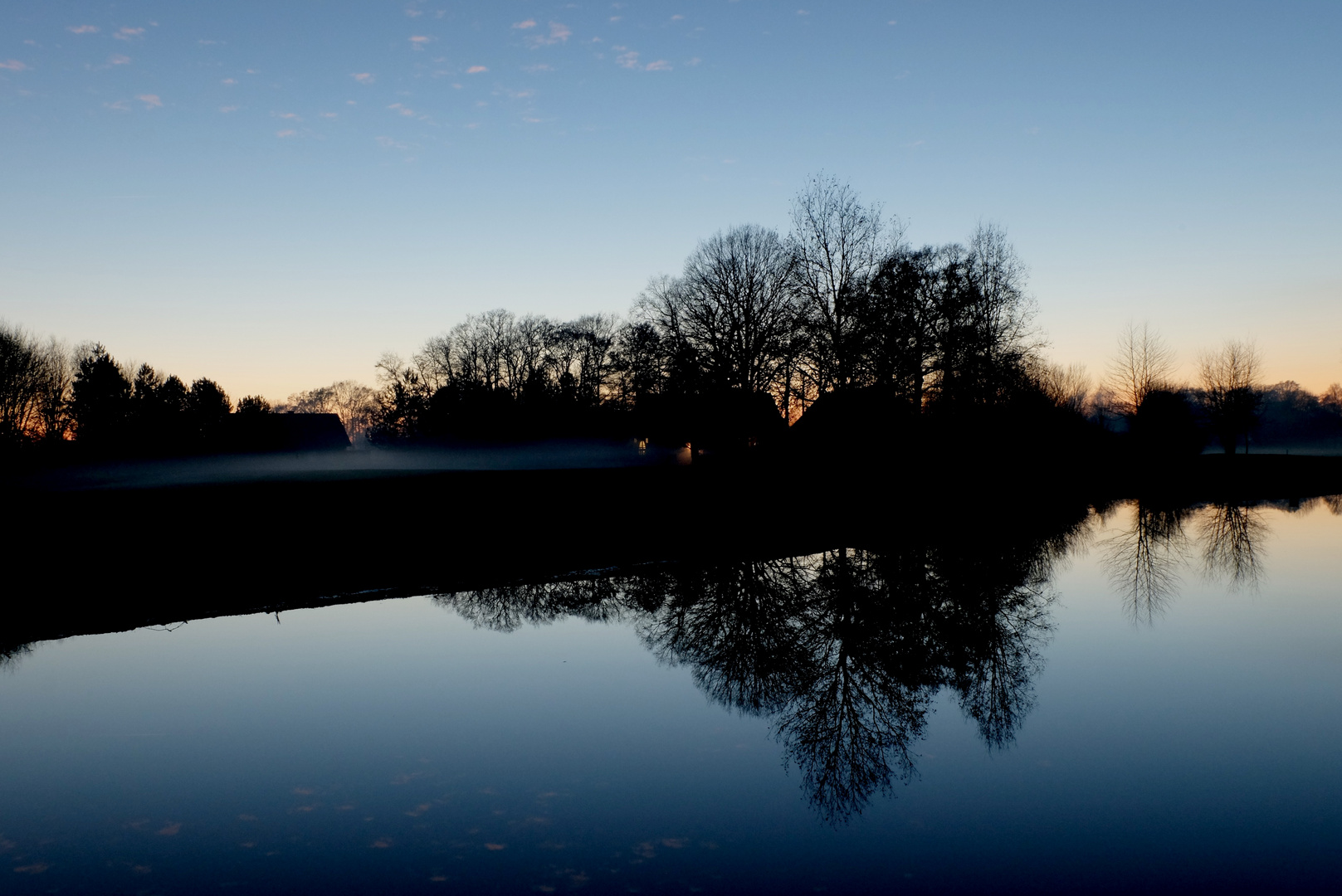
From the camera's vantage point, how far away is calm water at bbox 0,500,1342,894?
6117 millimetres

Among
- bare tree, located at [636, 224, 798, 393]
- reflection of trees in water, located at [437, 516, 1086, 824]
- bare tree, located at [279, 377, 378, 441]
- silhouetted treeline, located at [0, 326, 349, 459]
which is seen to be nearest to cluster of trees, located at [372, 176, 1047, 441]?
bare tree, located at [636, 224, 798, 393]

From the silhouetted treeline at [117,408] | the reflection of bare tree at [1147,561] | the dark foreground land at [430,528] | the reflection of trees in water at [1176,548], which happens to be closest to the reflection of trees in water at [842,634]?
the reflection of bare tree at [1147,561]

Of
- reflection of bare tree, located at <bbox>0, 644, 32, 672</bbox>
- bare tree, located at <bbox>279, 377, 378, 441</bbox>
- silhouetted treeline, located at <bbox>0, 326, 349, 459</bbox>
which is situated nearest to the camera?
reflection of bare tree, located at <bbox>0, 644, 32, 672</bbox>

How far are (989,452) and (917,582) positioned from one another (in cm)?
2502

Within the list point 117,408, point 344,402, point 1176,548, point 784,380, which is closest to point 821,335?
point 784,380

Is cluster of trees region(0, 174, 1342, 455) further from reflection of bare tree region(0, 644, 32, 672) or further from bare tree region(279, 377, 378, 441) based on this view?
bare tree region(279, 377, 378, 441)

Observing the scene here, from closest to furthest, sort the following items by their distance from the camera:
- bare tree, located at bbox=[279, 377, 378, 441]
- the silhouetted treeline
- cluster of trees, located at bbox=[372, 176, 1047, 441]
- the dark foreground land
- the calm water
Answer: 1. the calm water
2. the dark foreground land
3. cluster of trees, located at bbox=[372, 176, 1047, 441]
4. the silhouetted treeline
5. bare tree, located at bbox=[279, 377, 378, 441]

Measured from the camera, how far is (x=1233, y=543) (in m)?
25.1

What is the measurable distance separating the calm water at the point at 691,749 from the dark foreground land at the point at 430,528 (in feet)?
8.42

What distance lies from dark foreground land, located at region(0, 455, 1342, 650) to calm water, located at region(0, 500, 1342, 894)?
2568 mm

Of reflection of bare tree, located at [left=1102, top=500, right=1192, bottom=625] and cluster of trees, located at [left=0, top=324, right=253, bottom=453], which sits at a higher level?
cluster of trees, located at [left=0, top=324, right=253, bottom=453]

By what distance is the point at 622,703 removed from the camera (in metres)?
10.1

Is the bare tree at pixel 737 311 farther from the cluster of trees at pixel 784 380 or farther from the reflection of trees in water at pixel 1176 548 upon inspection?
the reflection of trees in water at pixel 1176 548

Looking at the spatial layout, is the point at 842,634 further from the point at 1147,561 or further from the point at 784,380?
the point at 784,380
